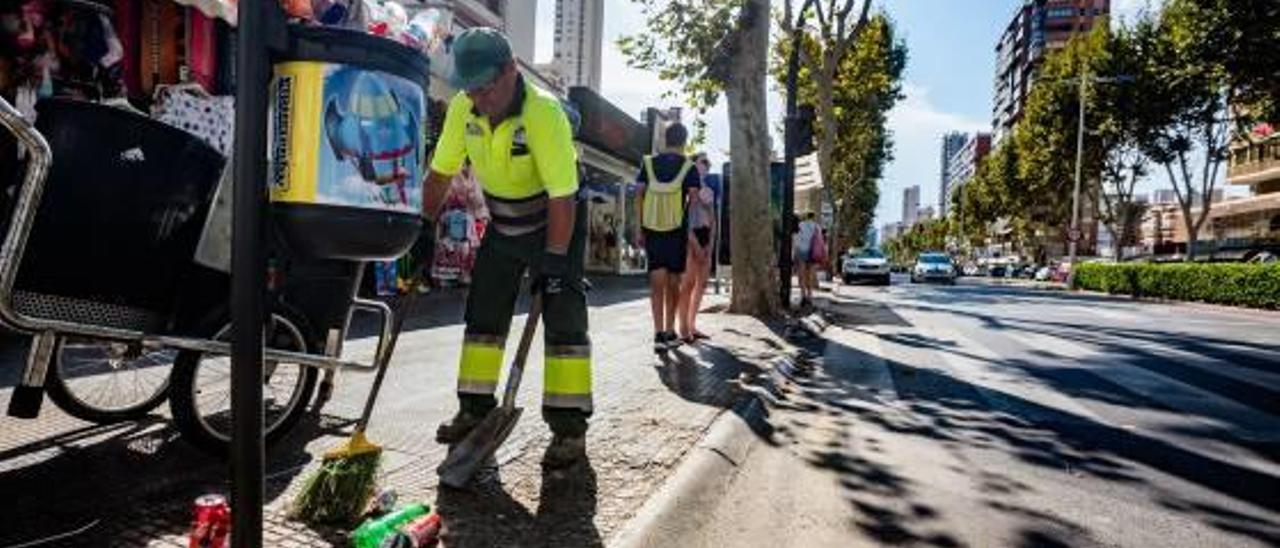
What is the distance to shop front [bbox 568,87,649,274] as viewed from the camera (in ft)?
78.6

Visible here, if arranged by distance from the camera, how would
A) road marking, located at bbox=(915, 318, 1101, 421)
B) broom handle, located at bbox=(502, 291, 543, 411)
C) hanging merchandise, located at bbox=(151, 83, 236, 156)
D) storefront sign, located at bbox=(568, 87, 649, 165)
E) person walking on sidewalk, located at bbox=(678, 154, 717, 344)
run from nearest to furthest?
broom handle, located at bbox=(502, 291, 543, 411)
road marking, located at bbox=(915, 318, 1101, 421)
person walking on sidewalk, located at bbox=(678, 154, 717, 344)
hanging merchandise, located at bbox=(151, 83, 236, 156)
storefront sign, located at bbox=(568, 87, 649, 165)

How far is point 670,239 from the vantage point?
301 inches

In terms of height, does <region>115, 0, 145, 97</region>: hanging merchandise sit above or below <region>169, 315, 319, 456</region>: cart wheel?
above

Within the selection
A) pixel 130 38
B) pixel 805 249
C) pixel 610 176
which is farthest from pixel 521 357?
pixel 610 176

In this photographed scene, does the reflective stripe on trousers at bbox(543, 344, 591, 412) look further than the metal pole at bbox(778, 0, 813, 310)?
No

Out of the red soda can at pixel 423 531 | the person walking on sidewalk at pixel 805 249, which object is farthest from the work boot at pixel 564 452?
the person walking on sidewalk at pixel 805 249

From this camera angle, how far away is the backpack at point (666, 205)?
766cm

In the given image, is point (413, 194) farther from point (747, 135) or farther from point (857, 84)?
Result: point (857, 84)

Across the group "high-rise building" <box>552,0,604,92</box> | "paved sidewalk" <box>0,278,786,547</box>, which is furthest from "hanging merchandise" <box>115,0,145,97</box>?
"high-rise building" <box>552,0,604,92</box>

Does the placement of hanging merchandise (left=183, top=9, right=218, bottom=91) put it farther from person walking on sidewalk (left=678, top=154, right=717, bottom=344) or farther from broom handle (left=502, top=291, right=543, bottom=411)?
broom handle (left=502, top=291, right=543, bottom=411)

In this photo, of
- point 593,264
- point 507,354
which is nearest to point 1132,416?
point 507,354

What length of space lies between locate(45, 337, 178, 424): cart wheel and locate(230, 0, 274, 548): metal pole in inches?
75.6

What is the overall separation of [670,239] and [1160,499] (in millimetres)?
4392

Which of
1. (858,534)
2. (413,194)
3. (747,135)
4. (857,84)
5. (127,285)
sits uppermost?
(857,84)
